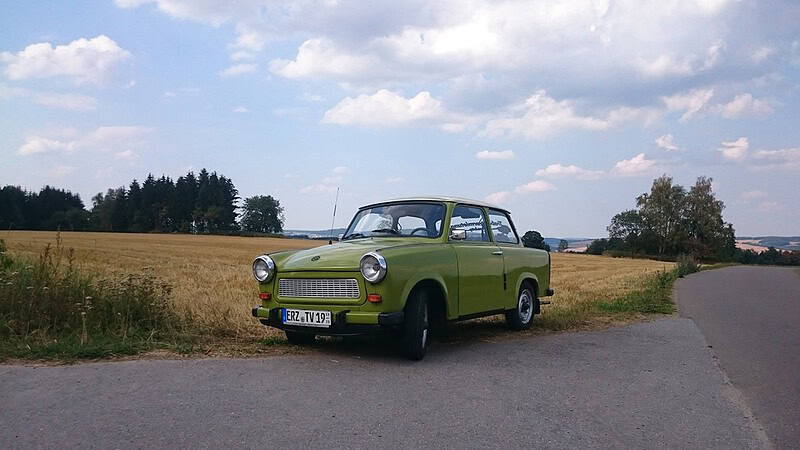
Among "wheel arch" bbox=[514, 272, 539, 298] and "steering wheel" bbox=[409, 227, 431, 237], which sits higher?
"steering wheel" bbox=[409, 227, 431, 237]

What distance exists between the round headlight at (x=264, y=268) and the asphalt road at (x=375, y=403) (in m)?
0.91

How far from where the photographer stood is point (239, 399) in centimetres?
457

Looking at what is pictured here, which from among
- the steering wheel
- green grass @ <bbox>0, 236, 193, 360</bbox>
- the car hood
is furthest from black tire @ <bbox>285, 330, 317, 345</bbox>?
the steering wheel

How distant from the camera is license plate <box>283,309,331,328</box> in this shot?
236 inches

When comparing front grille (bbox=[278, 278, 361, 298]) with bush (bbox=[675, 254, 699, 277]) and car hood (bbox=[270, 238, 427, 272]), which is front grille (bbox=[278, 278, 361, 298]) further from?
bush (bbox=[675, 254, 699, 277])

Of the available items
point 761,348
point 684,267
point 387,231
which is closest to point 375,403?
point 387,231

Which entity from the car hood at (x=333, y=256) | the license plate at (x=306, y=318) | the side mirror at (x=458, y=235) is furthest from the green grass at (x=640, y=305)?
the license plate at (x=306, y=318)

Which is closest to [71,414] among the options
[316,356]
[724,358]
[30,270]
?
[316,356]

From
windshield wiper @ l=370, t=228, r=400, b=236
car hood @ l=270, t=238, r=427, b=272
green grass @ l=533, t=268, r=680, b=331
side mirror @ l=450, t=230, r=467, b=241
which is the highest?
windshield wiper @ l=370, t=228, r=400, b=236

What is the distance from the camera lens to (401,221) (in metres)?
7.44

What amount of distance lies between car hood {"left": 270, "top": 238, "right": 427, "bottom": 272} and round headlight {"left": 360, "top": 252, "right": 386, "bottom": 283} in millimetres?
101

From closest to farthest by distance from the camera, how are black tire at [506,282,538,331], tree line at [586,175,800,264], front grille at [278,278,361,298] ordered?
1. front grille at [278,278,361,298]
2. black tire at [506,282,538,331]
3. tree line at [586,175,800,264]

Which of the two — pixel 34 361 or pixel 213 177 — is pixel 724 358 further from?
pixel 213 177

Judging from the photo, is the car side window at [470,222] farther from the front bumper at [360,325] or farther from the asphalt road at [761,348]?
the asphalt road at [761,348]
